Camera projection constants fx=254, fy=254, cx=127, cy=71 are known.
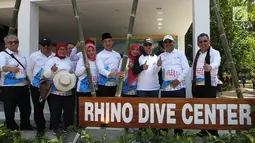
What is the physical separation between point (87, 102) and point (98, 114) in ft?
0.68

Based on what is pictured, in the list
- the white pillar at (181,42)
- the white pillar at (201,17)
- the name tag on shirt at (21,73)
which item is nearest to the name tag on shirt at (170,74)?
the white pillar at (201,17)

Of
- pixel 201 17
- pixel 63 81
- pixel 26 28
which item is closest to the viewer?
pixel 63 81

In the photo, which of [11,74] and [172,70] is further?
[11,74]

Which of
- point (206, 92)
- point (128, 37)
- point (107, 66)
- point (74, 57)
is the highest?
point (128, 37)

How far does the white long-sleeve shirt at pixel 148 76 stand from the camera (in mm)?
3984

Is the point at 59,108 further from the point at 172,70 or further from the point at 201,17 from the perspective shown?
the point at 201,17

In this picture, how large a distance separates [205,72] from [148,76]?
2.82ft

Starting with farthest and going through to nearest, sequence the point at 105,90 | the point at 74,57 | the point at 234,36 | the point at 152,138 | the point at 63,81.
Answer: the point at 234,36
the point at 74,57
the point at 105,90
the point at 63,81
the point at 152,138

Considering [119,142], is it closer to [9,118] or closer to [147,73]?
[147,73]

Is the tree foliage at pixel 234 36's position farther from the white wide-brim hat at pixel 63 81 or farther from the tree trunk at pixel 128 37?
the white wide-brim hat at pixel 63 81

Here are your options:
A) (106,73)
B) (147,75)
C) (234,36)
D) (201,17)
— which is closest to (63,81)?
(106,73)

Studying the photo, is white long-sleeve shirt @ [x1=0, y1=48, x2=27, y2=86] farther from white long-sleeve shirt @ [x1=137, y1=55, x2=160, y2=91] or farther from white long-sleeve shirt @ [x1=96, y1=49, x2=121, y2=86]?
white long-sleeve shirt @ [x1=137, y1=55, x2=160, y2=91]

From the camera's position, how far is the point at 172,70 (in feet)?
12.8

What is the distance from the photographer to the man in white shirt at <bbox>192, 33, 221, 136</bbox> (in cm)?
373
